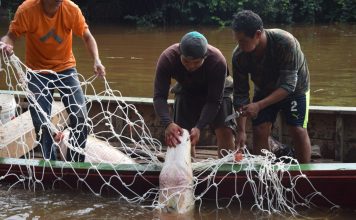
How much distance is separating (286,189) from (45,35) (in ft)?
7.65

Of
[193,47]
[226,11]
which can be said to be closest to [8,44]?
[193,47]

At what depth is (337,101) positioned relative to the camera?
31.9ft

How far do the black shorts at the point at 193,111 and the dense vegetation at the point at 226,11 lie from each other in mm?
17340

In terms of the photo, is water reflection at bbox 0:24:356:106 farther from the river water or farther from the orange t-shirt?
the orange t-shirt

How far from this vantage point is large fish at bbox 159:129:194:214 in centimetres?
450

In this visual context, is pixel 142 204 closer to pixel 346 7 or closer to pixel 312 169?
pixel 312 169

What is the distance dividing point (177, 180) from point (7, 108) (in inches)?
95.0

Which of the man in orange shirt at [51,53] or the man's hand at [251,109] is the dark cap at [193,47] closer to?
the man's hand at [251,109]

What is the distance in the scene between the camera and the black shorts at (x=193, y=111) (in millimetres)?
4965

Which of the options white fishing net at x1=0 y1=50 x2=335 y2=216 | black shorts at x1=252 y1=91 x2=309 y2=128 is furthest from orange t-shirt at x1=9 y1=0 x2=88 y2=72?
black shorts at x1=252 y1=91 x2=309 y2=128

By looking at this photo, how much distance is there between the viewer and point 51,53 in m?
5.16

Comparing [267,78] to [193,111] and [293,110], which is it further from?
[193,111]

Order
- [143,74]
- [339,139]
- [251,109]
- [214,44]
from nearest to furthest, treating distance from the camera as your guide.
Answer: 1. [251,109]
2. [339,139]
3. [143,74]
4. [214,44]

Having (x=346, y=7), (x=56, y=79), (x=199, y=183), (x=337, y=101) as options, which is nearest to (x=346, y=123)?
(x=199, y=183)
